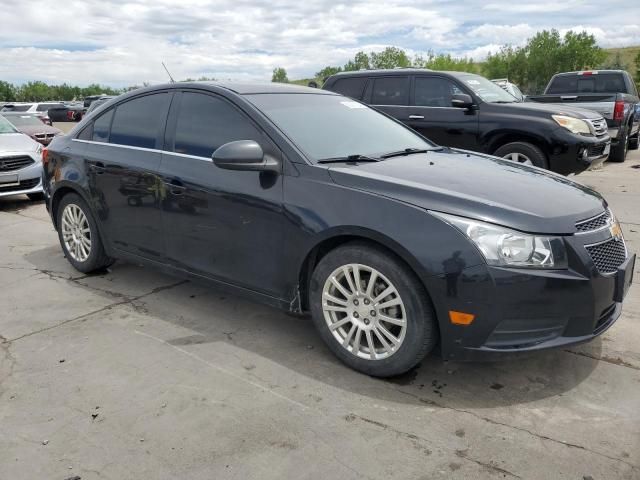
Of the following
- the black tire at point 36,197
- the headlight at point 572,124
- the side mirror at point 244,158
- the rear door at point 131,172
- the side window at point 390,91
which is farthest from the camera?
the black tire at point 36,197

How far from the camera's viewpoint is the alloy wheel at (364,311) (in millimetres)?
3014

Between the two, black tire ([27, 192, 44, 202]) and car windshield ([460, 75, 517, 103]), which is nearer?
car windshield ([460, 75, 517, 103])

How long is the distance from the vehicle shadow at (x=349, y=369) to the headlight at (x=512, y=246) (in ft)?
1.70

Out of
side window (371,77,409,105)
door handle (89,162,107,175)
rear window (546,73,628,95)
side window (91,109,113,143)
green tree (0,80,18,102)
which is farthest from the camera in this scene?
green tree (0,80,18,102)

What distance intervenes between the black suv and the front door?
5027mm

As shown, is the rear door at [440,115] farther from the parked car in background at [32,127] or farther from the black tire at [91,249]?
the parked car in background at [32,127]

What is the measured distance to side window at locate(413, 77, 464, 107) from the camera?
27.9ft

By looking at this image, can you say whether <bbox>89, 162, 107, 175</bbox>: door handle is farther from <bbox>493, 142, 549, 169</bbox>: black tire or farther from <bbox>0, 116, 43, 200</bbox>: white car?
<bbox>493, 142, 549, 169</bbox>: black tire

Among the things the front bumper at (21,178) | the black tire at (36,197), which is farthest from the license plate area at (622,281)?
the black tire at (36,197)

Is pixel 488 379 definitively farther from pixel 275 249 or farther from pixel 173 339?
pixel 173 339

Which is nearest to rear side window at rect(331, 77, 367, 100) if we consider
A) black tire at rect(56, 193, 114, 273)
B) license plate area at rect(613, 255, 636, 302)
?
black tire at rect(56, 193, 114, 273)

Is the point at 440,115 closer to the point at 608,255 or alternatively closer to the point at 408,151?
the point at 408,151

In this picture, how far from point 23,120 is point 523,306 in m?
14.2

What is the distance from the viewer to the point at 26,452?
2584mm
